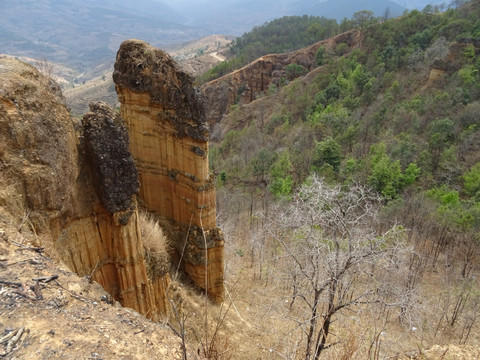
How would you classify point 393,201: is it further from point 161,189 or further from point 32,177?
point 32,177

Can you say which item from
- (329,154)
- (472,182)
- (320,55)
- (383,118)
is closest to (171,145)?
(329,154)

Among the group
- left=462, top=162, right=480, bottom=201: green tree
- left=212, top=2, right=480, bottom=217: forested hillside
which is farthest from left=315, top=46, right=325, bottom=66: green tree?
left=462, top=162, right=480, bottom=201: green tree

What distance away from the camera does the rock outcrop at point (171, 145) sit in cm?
1017

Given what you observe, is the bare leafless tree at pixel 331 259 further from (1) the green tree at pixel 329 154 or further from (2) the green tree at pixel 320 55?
(2) the green tree at pixel 320 55

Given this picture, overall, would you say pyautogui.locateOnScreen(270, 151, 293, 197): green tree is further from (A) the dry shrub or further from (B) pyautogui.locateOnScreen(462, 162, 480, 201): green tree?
(A) the dry shrub

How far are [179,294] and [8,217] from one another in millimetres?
6487

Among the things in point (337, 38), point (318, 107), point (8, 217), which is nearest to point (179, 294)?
point (8, 217)

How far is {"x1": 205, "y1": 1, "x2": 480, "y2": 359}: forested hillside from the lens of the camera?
10.2 metres

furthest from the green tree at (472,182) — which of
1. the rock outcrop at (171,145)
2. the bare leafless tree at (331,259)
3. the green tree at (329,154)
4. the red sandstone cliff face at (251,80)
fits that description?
the red sandstone cliff face at (251,80)

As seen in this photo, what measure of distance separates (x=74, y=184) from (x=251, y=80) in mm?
62189

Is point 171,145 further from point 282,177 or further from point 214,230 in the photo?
point 282,177

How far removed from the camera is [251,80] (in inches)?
2564

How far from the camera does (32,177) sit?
5.59m

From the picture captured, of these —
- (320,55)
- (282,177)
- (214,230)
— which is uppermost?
(320,55)
